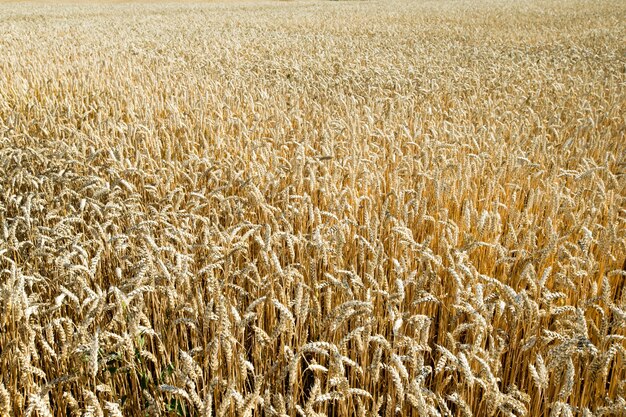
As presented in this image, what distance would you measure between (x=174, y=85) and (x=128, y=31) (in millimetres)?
9200

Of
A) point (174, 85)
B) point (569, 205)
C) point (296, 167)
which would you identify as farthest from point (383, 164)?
point (174, 85)

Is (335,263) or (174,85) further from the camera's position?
(174,85)

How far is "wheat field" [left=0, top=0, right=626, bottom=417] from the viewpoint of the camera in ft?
5.10

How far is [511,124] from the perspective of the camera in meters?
4.53

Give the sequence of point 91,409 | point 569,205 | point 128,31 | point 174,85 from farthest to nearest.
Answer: point 128,31
point 174,85
point 569,205
point 91,409

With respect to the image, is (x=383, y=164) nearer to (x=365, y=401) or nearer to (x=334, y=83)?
(x=365, y=401)

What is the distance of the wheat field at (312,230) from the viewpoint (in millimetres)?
1554

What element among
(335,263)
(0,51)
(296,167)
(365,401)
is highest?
(0,51)

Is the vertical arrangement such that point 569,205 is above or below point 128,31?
below

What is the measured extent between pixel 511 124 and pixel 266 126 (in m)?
2.14

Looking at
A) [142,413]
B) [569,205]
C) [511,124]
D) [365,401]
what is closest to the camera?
[142,413]

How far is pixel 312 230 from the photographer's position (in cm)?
242

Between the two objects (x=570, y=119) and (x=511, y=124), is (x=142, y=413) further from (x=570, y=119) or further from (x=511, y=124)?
(x=570, y=119)

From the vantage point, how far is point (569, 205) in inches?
106
